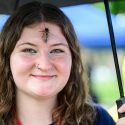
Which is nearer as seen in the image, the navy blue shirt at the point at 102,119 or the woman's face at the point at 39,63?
the woman's face at the point at 39,63

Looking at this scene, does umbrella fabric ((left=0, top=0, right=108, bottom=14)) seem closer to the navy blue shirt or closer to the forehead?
the forehead

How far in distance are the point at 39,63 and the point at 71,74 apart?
0.34 m

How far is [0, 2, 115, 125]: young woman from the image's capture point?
185cm

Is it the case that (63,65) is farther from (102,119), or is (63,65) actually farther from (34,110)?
(102,119)

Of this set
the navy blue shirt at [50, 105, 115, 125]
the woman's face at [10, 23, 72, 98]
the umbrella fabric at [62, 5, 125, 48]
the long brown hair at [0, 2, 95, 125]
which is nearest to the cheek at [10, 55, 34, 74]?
the woman's face at [10, 23, 72, 98]

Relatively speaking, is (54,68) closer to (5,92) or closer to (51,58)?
(51,58)

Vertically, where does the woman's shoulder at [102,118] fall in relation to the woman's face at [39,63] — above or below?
Result: below

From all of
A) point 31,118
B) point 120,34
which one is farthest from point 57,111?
point 120,34

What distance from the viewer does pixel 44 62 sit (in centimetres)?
182

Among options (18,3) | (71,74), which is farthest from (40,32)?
(18,3)

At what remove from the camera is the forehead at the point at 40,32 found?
1902 millimetres

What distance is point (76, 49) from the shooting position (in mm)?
2078

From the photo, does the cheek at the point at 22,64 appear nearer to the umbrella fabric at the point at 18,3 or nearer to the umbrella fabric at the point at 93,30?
the umbrella fabric at the point at 18,3

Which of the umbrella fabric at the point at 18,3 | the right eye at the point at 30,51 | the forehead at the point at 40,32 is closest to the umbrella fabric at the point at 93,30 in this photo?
the umbrella fabric at the point at 18,3
